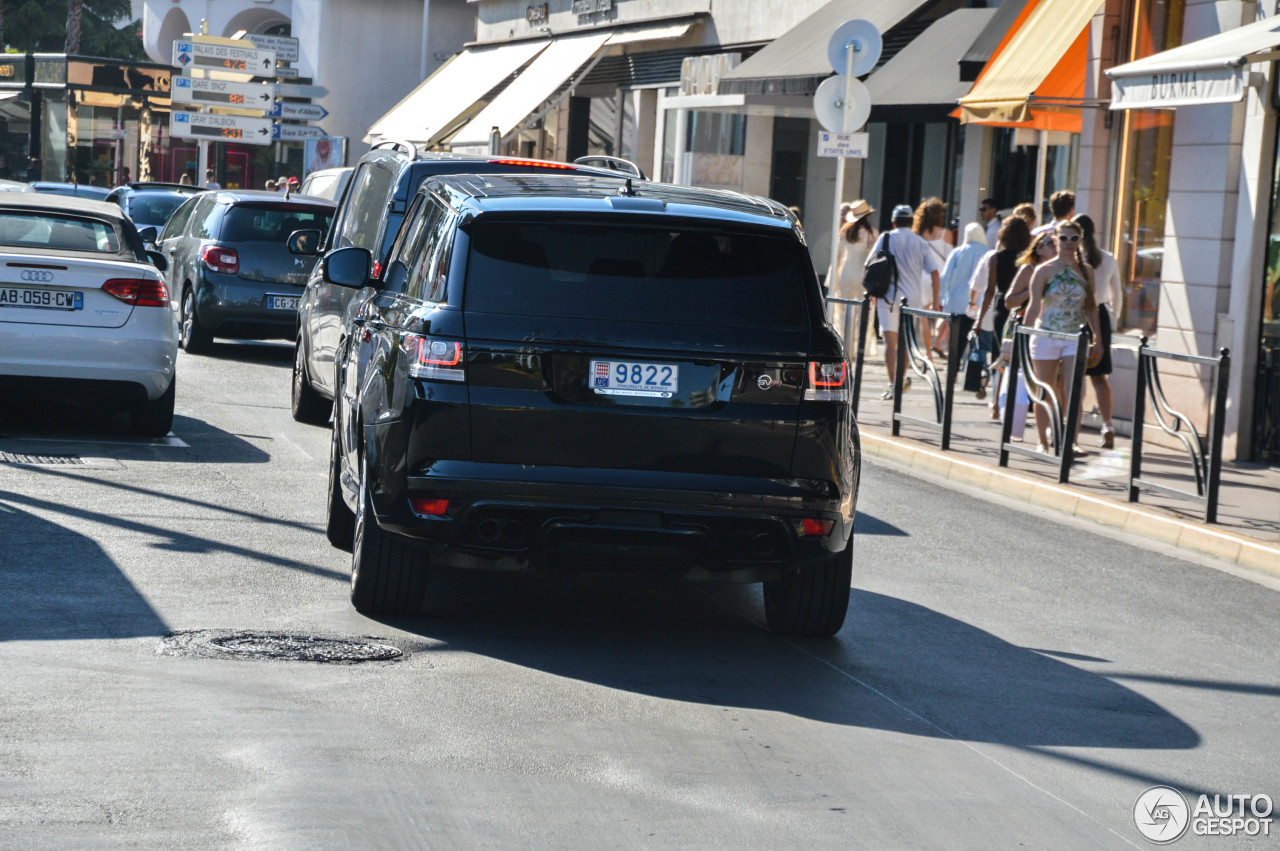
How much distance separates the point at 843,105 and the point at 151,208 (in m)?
14.9

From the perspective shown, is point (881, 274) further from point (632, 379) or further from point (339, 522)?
point (632, 379)

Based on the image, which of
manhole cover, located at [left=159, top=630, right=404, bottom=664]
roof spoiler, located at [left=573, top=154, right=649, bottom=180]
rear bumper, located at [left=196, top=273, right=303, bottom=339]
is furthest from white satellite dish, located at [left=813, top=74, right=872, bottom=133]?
manhole cover, located at [left=159, top=630, right=404, bottom=664]

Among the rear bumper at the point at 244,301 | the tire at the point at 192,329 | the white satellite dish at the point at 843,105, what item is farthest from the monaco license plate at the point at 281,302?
the white satellite dish at the point at 843,105

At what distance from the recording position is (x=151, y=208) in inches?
1115

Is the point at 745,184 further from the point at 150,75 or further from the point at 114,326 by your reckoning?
the point at 150,75

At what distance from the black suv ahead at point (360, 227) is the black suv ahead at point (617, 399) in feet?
10.1

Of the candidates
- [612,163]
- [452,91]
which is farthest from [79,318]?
[452,91]

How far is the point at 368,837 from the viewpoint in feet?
14.8

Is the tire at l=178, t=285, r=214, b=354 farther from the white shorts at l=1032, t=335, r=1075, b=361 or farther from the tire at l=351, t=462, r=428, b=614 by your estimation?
the tire at l=351, t=462, r=428, b=614

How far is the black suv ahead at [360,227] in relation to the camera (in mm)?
10438

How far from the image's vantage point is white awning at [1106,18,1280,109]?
1274 cm

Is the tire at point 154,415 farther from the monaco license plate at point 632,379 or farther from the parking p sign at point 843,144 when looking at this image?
the parking p sign at point 843,144

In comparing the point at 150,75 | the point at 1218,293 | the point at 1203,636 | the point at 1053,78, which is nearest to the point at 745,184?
the point at 1053,78

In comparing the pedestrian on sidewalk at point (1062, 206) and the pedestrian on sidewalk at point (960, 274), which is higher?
the pedestrian on sidewalk at point (1062, 206)
